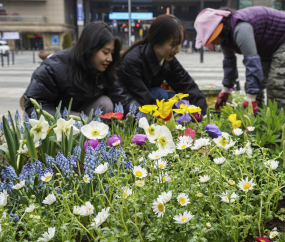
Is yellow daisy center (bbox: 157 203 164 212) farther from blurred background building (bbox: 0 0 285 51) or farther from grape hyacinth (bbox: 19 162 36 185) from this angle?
blurred background building (bbox: 0 0 285 51)

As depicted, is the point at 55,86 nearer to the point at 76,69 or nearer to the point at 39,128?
the point at 76,69

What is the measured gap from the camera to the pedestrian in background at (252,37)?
2961 millimetres

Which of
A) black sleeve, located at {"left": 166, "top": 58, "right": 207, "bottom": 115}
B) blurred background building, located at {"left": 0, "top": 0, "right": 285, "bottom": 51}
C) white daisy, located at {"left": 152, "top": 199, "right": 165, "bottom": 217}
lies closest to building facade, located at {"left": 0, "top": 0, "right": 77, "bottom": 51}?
blurred background building, located at {"left": 0, "top": 0, "right": 285, "bottom": 51}

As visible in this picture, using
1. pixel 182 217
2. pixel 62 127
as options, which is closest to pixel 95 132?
pixel 62 127

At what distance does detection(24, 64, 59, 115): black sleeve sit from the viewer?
2.61 m

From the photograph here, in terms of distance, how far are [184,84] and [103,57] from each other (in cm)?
112

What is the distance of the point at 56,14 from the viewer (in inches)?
1524

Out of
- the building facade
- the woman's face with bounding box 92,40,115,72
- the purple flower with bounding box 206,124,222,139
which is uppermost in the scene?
the building facade

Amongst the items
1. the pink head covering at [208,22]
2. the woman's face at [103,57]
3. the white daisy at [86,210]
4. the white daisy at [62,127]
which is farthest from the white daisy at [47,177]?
the pink head covering at [208,22]

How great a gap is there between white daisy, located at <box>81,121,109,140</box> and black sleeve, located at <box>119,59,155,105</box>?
1.66 metres

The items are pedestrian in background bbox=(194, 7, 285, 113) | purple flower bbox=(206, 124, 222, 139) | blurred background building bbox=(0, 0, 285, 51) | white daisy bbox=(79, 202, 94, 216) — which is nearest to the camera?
A: white daisy bbox=(79, 202, 94, 216)

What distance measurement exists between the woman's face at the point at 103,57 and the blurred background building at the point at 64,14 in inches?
1285

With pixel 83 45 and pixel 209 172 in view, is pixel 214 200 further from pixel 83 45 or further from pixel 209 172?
pixel 83 45

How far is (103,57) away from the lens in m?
2.61
